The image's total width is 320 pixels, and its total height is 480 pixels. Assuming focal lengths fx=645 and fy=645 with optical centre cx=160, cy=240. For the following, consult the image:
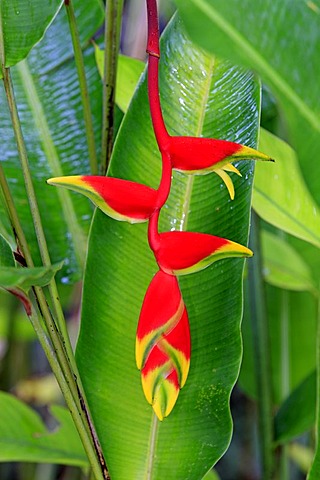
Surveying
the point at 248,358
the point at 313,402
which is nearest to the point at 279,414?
the point at 313,402

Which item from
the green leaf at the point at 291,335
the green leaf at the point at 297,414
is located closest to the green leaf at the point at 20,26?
the green leaf at the point at 297,414

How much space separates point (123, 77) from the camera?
23.5 inches

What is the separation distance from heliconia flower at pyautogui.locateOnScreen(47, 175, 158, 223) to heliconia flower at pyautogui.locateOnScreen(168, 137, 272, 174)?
21mm

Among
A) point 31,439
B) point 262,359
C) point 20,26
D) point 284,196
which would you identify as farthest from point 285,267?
point 20,26

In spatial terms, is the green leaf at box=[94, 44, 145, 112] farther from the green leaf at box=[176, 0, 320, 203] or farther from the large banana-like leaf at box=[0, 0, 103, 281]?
the green leaf at box=[176, 0, 320, 203]

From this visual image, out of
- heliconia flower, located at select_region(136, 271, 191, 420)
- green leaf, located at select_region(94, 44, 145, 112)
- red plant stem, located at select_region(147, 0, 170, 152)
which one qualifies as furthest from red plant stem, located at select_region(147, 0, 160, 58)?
green leaf, located at select_region(94, 44, 145, 112)

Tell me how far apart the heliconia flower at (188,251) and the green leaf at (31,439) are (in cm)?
34

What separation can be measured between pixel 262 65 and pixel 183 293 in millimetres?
215

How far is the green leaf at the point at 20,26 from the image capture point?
401 millimetres

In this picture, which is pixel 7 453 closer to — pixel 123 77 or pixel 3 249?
pixel 3 249

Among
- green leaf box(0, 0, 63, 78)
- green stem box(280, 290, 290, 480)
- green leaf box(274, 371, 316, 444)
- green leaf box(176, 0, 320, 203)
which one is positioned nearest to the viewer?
green leaf box(176, 0, 320, 203)

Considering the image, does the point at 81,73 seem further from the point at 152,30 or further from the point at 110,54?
the point at 152,30

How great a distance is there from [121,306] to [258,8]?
25 centimetres

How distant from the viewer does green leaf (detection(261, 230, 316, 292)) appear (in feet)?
2.46
